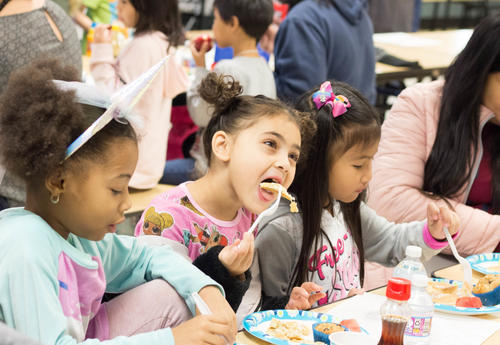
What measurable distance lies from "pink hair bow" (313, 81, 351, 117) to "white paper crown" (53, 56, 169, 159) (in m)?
0.80

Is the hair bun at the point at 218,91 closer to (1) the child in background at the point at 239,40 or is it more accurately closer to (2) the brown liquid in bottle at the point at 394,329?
(2) the brown liquid in bottle at the point at 394,329

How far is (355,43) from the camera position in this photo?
139 inches

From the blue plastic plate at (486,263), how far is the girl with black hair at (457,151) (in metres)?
0.22

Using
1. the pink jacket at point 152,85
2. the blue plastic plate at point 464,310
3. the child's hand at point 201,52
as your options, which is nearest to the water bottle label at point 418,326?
the blue plastic plate at point 464,310

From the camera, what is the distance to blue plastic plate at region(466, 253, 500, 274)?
2133mm

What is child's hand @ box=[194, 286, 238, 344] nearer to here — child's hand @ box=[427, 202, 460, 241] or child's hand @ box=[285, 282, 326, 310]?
child's hand @ box=[285, 282, 326, 310]

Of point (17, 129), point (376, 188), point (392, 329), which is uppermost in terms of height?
point (17, 129)

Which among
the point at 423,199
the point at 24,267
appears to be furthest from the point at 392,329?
the point at 423,199

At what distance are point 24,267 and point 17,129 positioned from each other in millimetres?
261

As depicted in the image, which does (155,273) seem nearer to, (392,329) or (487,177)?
(392,329)

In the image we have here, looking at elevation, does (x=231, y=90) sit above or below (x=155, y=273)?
above

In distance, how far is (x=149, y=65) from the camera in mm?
3545

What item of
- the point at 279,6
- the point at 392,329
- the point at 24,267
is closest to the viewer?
the point at 24,267

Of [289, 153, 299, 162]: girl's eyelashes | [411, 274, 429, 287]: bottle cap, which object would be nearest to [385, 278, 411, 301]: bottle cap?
[411, 274, 429, 287]: bottle cap
